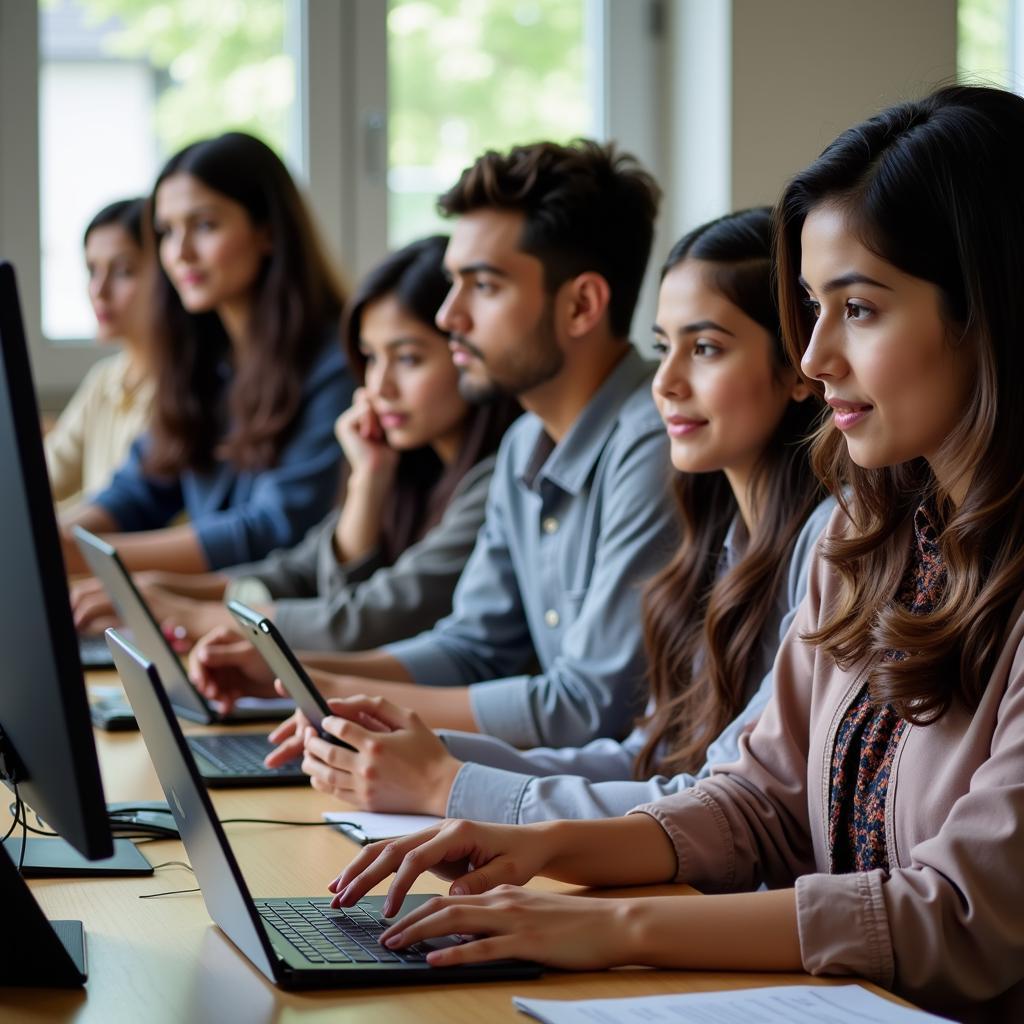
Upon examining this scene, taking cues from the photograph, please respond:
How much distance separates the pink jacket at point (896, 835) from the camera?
0.92 meters

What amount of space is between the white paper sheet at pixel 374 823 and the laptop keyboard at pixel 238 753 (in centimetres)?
18

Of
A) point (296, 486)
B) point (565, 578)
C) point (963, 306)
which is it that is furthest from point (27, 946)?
point (296, 486)

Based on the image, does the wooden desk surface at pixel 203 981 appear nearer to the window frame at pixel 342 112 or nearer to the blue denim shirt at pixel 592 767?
the blue denim shirt at pixel 592 767

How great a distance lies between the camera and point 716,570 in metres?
1.65

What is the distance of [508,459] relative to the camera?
2201 millimetres

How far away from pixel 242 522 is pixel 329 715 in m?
1.70

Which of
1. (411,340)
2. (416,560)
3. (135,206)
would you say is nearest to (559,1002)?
(416,560)

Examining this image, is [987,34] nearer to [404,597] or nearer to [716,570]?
[404,597]

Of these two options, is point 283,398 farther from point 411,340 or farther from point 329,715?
point 329,715

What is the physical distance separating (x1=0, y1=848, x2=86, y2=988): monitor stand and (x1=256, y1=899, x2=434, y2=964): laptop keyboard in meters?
0.13

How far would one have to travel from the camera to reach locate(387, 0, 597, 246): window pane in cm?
373

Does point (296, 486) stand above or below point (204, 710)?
above

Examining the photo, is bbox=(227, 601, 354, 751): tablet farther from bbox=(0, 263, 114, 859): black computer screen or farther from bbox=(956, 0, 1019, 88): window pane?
bbox=(956, 0, 1019, 88): window pane

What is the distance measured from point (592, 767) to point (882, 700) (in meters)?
0.56
